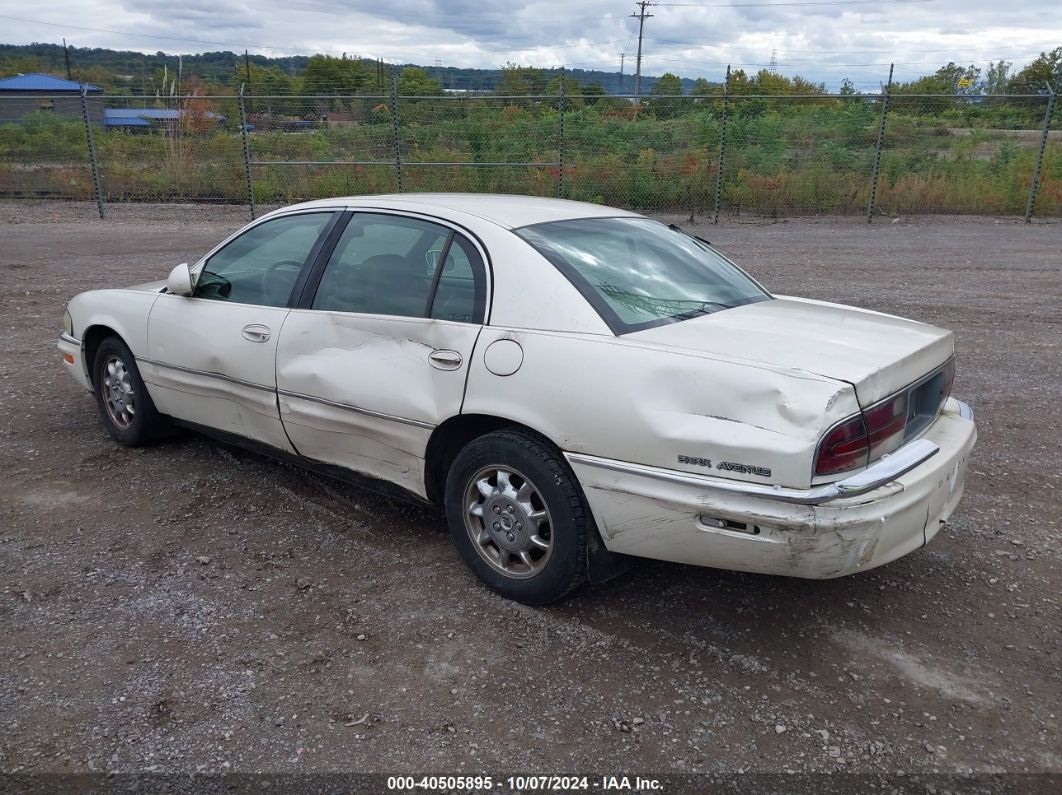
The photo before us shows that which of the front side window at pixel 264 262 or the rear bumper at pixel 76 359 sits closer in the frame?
Answer: the front side window at pixel 264 262

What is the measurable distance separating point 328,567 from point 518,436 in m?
1.15

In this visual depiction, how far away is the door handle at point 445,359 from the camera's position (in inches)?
137

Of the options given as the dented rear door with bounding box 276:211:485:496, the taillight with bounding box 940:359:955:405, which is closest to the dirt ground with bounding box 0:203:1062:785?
the dented rear door with bounding box 276:211:485:496

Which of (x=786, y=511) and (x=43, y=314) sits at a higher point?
(x=786, y=511)

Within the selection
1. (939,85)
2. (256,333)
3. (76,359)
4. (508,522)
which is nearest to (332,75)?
(939,85)

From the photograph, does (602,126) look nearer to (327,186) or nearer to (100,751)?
(327,186)

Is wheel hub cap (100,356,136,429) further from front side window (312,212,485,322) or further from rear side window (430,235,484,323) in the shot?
rear side window (430,235,484,323)

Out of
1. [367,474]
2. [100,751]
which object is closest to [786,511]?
[367,474]

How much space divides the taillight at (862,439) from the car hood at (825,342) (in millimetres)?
58

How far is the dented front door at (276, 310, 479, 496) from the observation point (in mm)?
3533

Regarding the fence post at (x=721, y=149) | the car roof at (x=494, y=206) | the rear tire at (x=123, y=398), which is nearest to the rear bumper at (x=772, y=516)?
the car roof at (x=494, y=206)

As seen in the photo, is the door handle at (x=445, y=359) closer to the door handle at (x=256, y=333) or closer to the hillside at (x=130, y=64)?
the door handle at (x=256, y=333)

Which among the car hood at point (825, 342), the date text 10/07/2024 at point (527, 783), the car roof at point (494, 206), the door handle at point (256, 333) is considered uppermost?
the car roof at point (494, 206)

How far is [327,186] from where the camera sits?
59.8 feet
